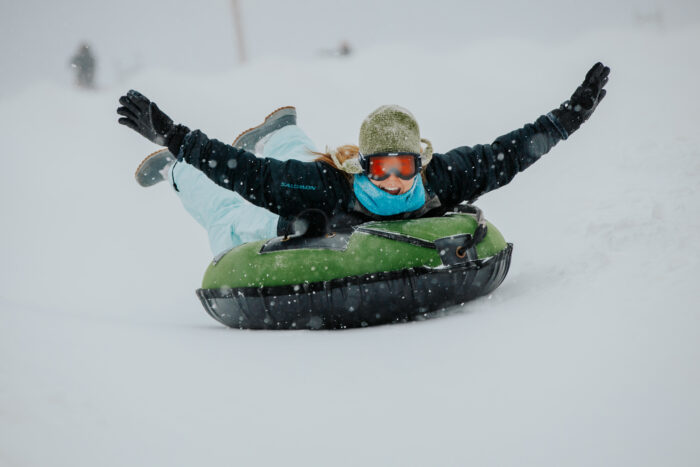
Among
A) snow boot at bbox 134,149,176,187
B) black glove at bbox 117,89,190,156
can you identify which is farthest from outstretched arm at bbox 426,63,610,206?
snow boot at bbox 134,149,176,187

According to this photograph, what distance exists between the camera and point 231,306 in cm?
224

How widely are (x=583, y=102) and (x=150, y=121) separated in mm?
2145

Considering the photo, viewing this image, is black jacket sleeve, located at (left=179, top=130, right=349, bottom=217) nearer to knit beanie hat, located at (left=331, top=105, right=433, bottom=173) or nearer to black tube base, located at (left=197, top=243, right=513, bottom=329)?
knit beanie hat, located at (left=331, top=105, right=433, bottom=173)

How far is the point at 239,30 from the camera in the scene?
11609mm

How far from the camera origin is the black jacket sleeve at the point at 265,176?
2172 mm

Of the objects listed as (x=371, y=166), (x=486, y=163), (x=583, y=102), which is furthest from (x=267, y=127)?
(x=583, y=102)

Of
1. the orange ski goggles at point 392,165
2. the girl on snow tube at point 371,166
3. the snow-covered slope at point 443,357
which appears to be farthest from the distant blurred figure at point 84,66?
the orange ski goggles at point 392,165

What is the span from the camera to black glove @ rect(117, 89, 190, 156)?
2.17 metres

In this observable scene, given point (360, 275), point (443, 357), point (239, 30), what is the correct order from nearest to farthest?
point (443, 357)
point (360, 275)
point (239, 30)

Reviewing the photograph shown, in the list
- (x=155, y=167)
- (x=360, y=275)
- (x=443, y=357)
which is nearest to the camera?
(x=443, y=357)

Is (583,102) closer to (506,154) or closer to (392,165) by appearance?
(506,154)

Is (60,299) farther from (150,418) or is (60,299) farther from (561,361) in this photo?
(561,361)

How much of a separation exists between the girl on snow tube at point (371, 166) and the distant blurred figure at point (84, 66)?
9.50 m

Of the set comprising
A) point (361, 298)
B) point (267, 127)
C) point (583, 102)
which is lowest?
point (361, 298)
